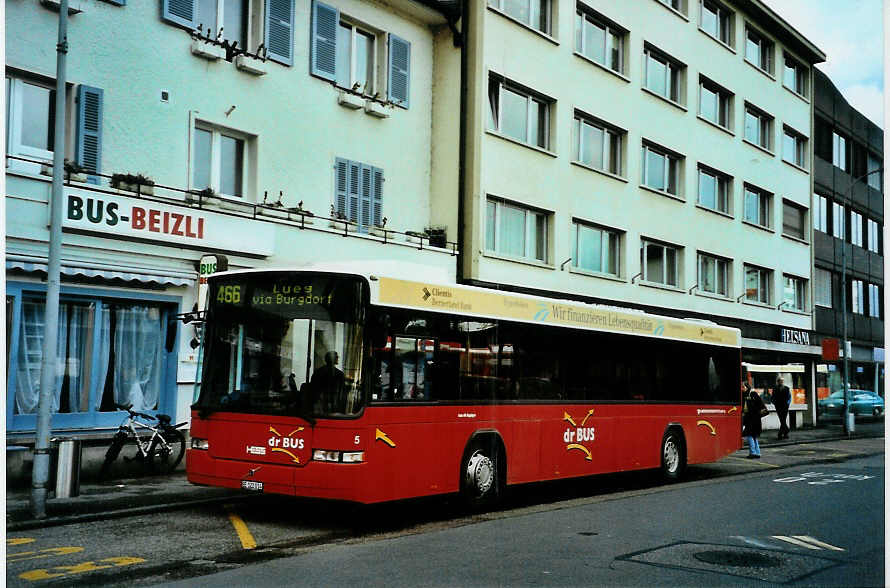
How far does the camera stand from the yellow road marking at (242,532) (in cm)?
931

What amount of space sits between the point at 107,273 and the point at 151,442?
260 centimetres

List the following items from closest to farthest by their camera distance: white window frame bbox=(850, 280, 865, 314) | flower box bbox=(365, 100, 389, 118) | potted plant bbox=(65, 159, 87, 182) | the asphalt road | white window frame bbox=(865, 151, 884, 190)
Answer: the asphalt road, potted plant bbox=(65, 159, 87, 182), flower box bbox=(365, 100, 389, 118), white window frame bbox=(865, 151, 884, 190), white window frame bbox=(850, 280, 865, 314)

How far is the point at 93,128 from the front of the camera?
14727mm

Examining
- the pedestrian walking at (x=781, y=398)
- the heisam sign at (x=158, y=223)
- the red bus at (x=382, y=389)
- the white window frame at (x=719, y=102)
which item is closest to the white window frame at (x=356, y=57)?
the heisam sign at (x=158, y=223)

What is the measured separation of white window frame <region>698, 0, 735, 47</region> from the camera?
32.1 meters

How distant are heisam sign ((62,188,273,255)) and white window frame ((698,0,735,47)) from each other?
20.6 meters

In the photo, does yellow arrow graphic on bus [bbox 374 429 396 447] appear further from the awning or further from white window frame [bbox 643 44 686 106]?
A: white window frame [bbox 643 44 686 106]

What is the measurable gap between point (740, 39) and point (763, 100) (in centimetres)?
302

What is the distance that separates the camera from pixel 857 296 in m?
34.1

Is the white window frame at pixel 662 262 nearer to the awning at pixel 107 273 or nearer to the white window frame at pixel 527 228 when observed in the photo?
the white window frame at pixel 527 228

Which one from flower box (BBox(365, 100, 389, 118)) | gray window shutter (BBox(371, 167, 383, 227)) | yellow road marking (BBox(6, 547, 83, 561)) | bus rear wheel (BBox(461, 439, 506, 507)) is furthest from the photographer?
gray window shutter (BBox(371, 167, 383, 227))

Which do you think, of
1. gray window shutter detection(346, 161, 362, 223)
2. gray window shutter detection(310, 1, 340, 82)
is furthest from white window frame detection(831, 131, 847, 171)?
gray window shutter detection(310, 1, 340, 82)

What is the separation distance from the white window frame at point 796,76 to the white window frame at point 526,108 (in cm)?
A: 1610

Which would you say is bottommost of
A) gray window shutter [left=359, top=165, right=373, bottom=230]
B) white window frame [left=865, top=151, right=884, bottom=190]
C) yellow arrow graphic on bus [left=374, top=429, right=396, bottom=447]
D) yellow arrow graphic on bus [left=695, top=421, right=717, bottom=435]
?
yellow arrow graphic on bus [left=695, top=421, right=717, bottom=435]
